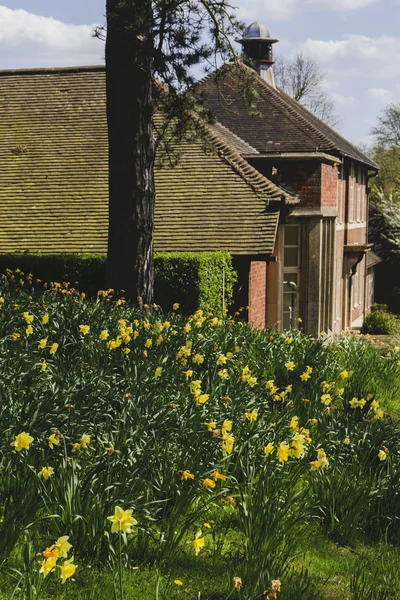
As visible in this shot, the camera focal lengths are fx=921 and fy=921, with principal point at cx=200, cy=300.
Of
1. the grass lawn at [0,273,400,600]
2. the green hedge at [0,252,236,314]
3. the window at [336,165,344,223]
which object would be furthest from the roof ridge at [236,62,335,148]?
the grass lawn at [0,273,400,600]

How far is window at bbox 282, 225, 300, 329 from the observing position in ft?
79.0

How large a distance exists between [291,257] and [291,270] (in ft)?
1.21

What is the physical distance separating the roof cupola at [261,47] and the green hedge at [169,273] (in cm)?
1636

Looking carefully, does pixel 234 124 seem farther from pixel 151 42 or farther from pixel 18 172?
pixel 151 42

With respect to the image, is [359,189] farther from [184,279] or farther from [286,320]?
[184,279]

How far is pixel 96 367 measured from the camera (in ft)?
26.3

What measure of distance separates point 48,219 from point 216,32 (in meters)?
7.30

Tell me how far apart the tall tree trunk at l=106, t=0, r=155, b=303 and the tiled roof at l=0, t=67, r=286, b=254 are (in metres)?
4.47

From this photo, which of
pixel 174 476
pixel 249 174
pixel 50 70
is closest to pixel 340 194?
pixel 50 70

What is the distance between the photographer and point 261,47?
3244 centimetres

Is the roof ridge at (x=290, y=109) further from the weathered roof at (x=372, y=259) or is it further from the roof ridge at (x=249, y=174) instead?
the weathered roof at (x=372, y=259)

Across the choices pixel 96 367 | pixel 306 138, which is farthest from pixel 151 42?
pixel 306 138

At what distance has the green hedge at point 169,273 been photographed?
15.1 metres

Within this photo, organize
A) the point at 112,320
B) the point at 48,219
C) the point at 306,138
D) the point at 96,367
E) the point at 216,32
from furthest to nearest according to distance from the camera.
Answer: the point at 306,138 → the point at 48,219 → the point at 216,32 → the point at 112,320 → the point at 96,367
